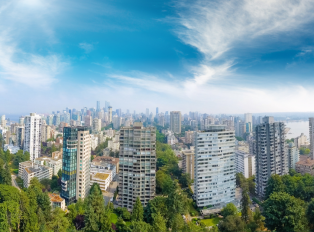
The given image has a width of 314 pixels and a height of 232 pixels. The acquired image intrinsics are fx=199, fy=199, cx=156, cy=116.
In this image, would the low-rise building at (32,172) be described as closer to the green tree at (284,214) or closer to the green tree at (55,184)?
the green tree at (55,184)

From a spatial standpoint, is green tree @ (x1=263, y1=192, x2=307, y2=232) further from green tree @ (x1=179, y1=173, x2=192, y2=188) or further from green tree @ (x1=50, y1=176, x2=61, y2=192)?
green tree @ (x1=50, y1=176, x2=61, y2=192)

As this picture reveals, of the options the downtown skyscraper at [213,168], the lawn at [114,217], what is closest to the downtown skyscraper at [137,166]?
the lawn at [114,217]

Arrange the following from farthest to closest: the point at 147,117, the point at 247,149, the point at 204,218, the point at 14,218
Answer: the point at 147,117 < the point at 247,149 < the point at 204,218 < the point at 14,218

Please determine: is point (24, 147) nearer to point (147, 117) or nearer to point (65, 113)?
point (147, 117)

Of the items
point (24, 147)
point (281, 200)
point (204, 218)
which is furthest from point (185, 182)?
point (24, 147)

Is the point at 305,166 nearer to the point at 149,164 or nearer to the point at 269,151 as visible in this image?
the point at 269,151

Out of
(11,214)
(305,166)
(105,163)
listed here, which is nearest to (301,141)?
(305,166)

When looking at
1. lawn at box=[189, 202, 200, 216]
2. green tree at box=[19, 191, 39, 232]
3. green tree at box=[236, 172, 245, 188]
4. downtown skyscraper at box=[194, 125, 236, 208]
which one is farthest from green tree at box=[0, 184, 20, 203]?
green tree at box=[236, 172, 245, 188]
